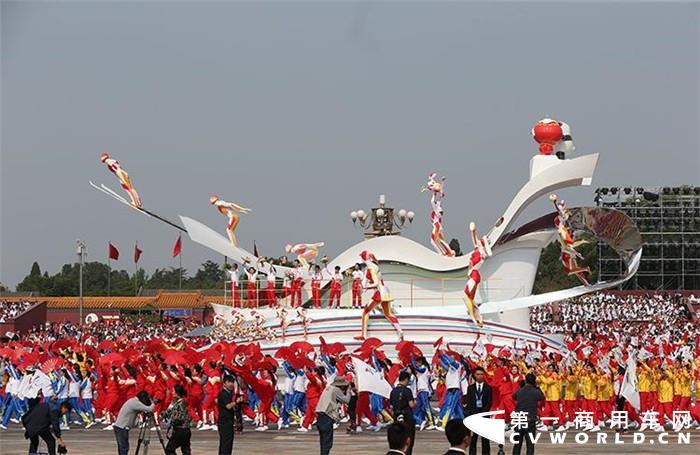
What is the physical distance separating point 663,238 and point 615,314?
18.4 meters

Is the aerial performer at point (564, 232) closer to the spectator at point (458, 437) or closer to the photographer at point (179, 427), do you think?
the photographer at point (179, 427)

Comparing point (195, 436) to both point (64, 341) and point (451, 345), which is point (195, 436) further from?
point (451, 345)

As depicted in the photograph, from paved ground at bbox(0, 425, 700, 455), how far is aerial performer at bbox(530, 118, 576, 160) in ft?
50.7

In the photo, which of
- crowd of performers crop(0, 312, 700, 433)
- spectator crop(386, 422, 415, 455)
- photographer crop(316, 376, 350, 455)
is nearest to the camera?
spectator crop(386, 422, 415, 455)

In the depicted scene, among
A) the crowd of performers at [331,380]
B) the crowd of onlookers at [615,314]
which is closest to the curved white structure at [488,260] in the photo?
the crowd of performers at [331,380]

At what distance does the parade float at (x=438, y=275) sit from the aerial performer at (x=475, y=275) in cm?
3

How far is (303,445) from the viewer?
2142 cm

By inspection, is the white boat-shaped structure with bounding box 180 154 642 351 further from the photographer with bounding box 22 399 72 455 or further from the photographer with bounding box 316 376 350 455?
the photographer with bounding box 22 399 72 455

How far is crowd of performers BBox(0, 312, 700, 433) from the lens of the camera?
2191 centimetres

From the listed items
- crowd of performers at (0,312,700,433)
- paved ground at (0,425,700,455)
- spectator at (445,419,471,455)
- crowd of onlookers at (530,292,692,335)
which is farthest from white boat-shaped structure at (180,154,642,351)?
spectator at (445,419,471,455)

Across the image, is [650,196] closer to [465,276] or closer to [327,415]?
[465,276]

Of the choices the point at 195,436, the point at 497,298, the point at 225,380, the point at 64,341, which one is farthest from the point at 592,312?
the point at 225,380

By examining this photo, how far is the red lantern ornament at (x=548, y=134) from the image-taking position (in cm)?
3756

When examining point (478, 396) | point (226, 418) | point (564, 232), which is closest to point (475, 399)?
point (478, 396)
